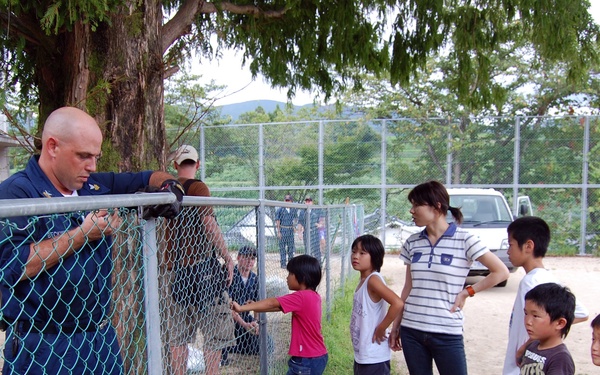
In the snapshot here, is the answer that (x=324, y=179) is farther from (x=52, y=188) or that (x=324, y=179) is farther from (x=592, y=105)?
(x=52, y=188)

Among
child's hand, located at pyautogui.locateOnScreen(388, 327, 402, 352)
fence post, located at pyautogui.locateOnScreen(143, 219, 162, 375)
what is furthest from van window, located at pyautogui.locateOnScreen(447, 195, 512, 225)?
fence post, located at pyautogui.locateOnScreen(143, 219, 162, 375)

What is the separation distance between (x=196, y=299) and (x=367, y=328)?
4.62ft

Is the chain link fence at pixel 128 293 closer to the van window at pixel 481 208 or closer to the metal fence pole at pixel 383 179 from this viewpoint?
the van window at pixel 481 208

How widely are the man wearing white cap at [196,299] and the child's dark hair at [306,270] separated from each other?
0.68m

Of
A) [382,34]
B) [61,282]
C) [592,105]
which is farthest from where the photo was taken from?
[592,105]

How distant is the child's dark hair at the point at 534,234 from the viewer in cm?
329

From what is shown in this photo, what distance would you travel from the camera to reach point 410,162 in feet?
50.3

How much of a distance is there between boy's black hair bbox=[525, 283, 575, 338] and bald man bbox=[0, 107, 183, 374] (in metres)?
1.95

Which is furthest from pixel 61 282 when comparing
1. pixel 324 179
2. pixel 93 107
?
pixel 324 179

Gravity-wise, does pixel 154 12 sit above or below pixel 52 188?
above

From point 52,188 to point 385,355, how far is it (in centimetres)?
260

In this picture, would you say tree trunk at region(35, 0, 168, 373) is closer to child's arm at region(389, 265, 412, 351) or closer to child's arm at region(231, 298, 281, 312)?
child's arm at region(231, 298, 281, 312)

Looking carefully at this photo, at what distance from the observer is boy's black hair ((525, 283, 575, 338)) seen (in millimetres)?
2768

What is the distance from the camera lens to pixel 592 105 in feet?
59.1
